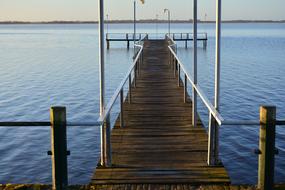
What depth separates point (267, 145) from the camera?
596 centimetres

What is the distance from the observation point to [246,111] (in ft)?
72.6

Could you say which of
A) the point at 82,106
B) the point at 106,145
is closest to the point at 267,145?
the point at 106,145

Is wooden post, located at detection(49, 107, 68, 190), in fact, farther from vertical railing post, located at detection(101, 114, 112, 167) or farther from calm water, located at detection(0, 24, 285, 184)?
calm water, located at detection(0, 24, 285, 184)

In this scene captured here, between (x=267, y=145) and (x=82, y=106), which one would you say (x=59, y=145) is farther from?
(x=82, y=106)

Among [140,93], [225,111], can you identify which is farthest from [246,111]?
[140,93]

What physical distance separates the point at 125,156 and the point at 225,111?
50.4 ft

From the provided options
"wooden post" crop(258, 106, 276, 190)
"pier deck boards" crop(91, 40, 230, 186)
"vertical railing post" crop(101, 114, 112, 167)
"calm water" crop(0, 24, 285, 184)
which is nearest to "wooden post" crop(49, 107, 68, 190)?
"pier deck boards" crop(91, 40, 230, 186)

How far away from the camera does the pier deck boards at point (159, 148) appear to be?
21.7 ft

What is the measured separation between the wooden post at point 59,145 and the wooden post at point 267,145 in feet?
8.77

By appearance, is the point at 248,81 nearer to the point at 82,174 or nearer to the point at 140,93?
the point at 140,93

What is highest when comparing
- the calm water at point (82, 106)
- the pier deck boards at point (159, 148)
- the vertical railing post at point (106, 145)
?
the vertical railing post at point (106, 145)

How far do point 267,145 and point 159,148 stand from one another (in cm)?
263

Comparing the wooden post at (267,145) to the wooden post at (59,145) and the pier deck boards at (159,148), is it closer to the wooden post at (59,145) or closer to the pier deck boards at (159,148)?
the pier deck boards at (159,148)

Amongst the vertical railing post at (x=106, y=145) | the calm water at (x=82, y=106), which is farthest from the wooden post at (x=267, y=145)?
the calm water at (x=82, y=106)
